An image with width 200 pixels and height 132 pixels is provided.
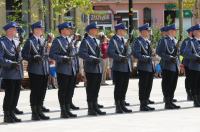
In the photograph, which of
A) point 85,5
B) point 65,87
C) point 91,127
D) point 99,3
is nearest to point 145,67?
point 65,87

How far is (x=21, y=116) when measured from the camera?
1644 centimetres

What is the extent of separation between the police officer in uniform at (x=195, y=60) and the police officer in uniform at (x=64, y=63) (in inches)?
116

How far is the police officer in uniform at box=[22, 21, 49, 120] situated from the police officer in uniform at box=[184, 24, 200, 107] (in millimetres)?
3477

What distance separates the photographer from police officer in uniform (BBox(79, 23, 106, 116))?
52.5 ft

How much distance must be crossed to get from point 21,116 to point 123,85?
2.20 m

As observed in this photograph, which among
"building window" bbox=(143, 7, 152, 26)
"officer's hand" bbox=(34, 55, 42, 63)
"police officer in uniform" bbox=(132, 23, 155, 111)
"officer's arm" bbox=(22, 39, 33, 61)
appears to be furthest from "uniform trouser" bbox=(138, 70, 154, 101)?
"building window" bbox=(143, 7, 152, 26)

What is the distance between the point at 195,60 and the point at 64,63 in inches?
134

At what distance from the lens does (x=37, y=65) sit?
15.4 meters

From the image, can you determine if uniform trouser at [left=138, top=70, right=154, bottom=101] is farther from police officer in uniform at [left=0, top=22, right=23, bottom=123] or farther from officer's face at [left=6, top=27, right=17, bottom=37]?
officer's face at [left=6, top=27, right=17, bottom=37]

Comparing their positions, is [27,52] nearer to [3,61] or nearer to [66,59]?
[3,61]

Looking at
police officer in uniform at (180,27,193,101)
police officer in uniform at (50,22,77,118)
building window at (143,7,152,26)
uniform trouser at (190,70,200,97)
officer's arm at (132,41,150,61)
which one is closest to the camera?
police officer in uniform at (50,22,77,118)

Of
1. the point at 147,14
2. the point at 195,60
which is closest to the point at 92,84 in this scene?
the point at 195,60

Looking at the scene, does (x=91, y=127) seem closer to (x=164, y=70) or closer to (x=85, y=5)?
(x=164, y=70)

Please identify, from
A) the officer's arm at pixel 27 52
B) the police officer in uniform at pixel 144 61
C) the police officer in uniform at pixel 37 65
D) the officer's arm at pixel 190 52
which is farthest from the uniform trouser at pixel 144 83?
the officer's arm at pixel 27 52
